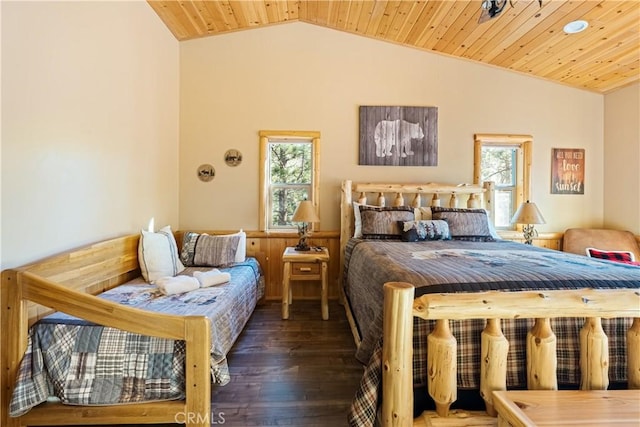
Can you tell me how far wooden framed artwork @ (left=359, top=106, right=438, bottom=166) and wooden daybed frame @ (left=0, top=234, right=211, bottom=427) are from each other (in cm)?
267

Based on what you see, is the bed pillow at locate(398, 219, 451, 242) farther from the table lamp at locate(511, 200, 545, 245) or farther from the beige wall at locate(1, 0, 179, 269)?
the beige wall at locate(1, 0, 179, 269)

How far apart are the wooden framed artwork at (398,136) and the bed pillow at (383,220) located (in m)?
0.66

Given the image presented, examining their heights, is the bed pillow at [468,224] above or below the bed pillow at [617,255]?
above

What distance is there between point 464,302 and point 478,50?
322 centimetres

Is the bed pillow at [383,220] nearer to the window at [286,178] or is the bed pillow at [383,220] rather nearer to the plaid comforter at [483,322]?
the window at [286,178]

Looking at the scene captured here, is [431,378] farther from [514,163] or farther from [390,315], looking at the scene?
[514,163]

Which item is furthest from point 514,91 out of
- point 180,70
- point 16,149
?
point 16,149

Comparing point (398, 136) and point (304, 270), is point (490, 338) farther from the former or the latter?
point (398, 136)

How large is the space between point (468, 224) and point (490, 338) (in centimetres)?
206

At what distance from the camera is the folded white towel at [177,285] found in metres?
2.01

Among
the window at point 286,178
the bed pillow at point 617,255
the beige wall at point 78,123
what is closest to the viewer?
the beige wall at point 78,123

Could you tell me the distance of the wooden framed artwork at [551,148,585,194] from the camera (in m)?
3.59

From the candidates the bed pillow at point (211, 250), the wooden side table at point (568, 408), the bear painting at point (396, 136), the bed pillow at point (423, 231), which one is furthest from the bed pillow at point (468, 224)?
the bed pillow at point (211, 250)

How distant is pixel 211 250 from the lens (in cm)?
290
